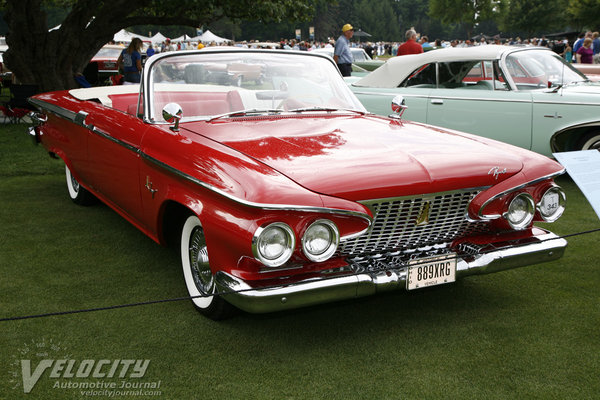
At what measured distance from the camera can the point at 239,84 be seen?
438cm

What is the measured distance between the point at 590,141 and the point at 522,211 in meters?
3.85

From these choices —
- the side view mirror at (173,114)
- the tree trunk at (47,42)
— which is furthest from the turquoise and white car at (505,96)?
the tree trunk at (47,42)

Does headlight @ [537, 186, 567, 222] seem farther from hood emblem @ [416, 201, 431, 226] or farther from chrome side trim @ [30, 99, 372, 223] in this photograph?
chrome side trim @ [30, 99, 372, 223]

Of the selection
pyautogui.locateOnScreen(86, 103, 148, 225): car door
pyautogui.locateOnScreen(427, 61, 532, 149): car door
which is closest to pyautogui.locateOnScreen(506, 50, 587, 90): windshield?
pyautogui.locateOnScreen(427, 61, 532, 149): car door

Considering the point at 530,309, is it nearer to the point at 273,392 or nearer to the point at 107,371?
the point at 273,392

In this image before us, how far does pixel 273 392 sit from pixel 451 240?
1296 millimetres

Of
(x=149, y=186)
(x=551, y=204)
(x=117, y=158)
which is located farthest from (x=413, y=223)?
(x=117, y=158)

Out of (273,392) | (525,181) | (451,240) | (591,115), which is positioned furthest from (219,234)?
(591,115)

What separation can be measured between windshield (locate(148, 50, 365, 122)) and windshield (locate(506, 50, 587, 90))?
3332mm

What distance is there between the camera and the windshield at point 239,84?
4.15 m

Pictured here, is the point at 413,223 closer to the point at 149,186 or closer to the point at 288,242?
the point at 288,242

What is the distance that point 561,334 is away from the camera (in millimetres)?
3398

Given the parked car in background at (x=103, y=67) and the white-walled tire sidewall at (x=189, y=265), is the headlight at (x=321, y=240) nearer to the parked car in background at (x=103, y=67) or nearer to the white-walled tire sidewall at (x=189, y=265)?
the white-walled tire sidewall at (x=189, y=265)

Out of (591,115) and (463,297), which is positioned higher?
(591,115)
